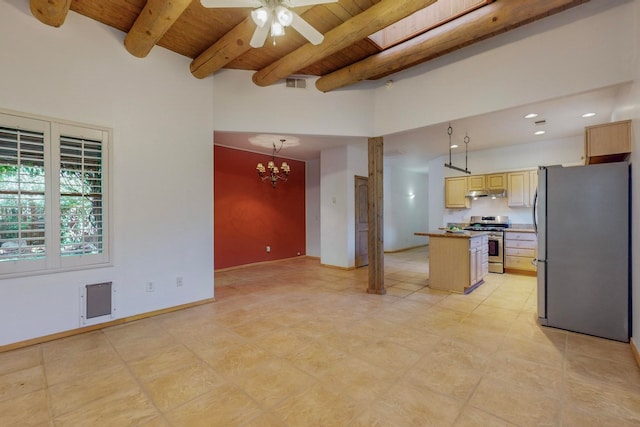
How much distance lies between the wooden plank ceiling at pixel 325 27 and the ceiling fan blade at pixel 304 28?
0.55 meters

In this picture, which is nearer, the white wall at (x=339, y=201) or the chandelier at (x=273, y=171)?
the chandelier at (x=273, y=171)

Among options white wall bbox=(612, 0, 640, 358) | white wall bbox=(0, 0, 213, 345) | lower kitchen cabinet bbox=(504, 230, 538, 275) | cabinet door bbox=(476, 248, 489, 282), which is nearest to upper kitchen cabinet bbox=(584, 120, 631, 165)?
white wall bbox=(612, 0, 640, 358)

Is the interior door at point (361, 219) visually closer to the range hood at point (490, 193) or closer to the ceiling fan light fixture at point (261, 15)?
the range hood at point (490, 193)

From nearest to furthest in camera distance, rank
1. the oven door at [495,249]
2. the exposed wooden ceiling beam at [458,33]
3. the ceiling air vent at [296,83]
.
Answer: the exposed wooden ceiling beam at [458,33] < the ceiling air vent at [296,83] < the oven door at [495,249]

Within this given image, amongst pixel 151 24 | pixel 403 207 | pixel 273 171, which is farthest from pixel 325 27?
pixel 403 207

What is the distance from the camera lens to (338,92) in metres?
4.61

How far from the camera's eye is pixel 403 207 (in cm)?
934

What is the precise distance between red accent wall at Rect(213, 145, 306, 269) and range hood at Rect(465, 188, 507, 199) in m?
4.24

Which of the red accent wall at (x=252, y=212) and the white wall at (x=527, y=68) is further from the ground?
the white wall at (x=527, y=68)

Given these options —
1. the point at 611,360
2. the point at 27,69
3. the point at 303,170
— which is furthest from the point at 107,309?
the point at 303,170

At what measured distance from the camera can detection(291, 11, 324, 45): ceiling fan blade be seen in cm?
230

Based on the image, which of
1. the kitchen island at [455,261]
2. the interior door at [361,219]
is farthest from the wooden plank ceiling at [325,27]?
the interior door at [361,219]

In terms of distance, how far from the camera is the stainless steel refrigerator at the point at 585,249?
287 cm

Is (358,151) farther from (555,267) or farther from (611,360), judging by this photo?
(611,360)
